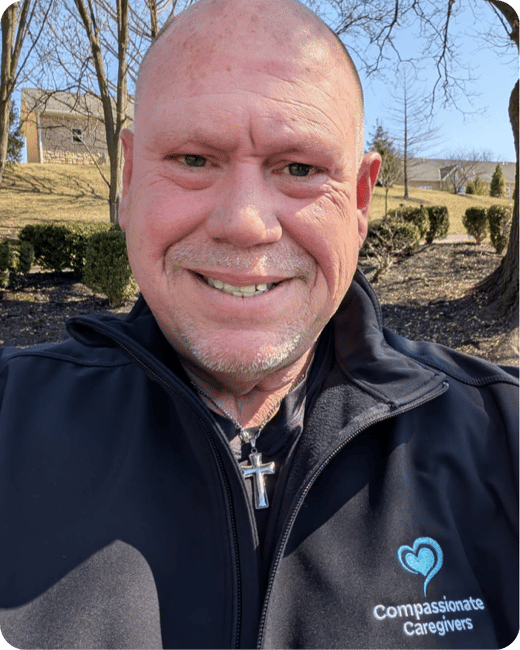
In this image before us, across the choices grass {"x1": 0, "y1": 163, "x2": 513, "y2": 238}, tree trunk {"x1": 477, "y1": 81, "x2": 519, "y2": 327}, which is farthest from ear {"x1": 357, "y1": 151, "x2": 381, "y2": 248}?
grass {"x1": 0, "y1": 163, "x2": 513, "y2": 238}

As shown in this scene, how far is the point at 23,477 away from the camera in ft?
4.59

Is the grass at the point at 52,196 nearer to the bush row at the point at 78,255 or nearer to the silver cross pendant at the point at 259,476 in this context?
the bush row at the point at 78,255

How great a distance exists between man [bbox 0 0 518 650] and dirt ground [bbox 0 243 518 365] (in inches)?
198

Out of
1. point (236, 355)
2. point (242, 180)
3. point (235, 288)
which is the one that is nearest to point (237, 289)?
point (235, 288)

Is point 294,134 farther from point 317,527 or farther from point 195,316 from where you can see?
point 317,527

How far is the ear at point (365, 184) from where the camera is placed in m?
1.77

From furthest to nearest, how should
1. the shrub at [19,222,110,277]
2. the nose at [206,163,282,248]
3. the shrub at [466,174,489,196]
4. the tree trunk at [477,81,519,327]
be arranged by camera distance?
the shrub at [466,174,489,196]
the shrub at [19,222,110,277]
the tree trunk at [477,81,519,327]
the nose at [206,163,282,248]

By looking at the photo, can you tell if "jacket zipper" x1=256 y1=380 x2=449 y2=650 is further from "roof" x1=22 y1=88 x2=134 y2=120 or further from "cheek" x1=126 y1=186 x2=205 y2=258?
"roof" x1=22 y1=88 x2=134 y2=120

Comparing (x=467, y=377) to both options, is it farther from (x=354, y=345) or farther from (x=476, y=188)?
(x=476, y=188)

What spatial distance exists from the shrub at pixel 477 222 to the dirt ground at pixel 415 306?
2.15 metres

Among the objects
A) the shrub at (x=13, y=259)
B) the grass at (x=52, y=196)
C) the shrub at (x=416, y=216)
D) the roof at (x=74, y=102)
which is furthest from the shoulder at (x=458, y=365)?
the grass at (x=52, y=196)

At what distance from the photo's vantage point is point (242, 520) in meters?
1.36

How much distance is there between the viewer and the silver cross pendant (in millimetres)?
1466

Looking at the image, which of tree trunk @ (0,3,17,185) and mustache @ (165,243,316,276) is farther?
tree trunk @ (0,3,17,185)
